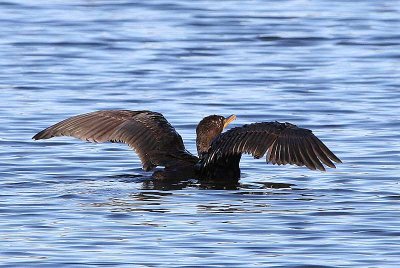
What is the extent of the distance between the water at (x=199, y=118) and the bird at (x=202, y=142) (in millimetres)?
226

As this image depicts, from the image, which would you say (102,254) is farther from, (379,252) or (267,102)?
(267,102)

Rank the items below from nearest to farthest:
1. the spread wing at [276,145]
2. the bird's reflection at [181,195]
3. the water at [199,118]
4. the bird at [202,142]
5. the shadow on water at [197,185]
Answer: the water at [199,118] → the bird's reflection at [181,195] → the spread wing at [276,145] → the bird at [202,142] → the shadow on water at [197,185]

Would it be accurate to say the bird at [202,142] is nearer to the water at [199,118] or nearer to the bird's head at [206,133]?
the bird's head at [206,133]

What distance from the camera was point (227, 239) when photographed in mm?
9125

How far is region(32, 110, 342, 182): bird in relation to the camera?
10.7 meters

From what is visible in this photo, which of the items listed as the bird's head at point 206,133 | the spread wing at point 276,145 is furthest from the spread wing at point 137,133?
the spread wing at point 276,145

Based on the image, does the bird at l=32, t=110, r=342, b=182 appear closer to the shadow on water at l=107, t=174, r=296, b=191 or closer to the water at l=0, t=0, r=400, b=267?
the shadow on water at l=107, t=174, r=296, b=191

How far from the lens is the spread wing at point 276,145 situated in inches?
415


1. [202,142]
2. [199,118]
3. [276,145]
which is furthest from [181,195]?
[199,118]

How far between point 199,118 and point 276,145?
12.6ft

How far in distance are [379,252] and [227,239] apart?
1021 mm

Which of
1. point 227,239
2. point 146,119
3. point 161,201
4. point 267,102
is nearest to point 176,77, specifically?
point 267,102

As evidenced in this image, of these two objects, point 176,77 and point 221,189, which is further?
point 176,77

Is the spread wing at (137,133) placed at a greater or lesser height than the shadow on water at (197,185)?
greater
